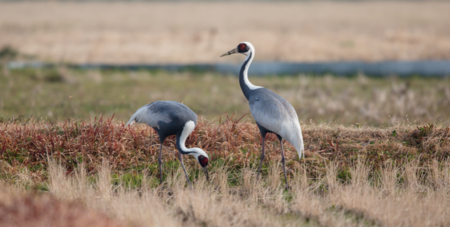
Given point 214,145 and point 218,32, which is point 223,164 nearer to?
point 214,145

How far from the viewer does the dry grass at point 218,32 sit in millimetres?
39000

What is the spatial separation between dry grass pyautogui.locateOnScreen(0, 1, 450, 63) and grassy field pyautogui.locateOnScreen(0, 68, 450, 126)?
40.2 feet

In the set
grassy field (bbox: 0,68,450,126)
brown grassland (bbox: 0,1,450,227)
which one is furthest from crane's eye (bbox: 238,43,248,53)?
grassy field (bbox: 0,68,450,126)

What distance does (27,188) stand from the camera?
8141 millimetres

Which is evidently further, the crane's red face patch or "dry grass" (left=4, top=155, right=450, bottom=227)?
the crane's red face patch

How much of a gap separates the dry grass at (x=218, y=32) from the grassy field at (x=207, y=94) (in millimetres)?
12244

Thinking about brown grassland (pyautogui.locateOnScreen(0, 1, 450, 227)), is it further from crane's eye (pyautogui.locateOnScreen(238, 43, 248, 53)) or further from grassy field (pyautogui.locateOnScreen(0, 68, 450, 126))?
crane's eye (pyautogui.locateOnScreen(238, 43, 248, 53))

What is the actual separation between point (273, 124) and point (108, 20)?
5990 centimetres

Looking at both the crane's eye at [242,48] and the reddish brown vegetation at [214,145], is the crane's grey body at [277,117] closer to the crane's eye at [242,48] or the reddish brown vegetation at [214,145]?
the crane's eye at [242,48]

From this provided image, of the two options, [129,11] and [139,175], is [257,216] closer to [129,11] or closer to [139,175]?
[139,175]

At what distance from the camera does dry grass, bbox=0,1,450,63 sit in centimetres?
3900

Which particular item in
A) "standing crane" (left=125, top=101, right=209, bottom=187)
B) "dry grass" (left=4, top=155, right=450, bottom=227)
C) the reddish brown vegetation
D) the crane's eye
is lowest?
"dry grass" (left=4, top=155, right=450, bottom=227)

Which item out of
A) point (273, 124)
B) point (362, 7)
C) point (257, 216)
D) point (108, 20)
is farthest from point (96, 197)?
point (362, 7)

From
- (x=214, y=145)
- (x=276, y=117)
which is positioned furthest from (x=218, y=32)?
(x=276, y=117)
